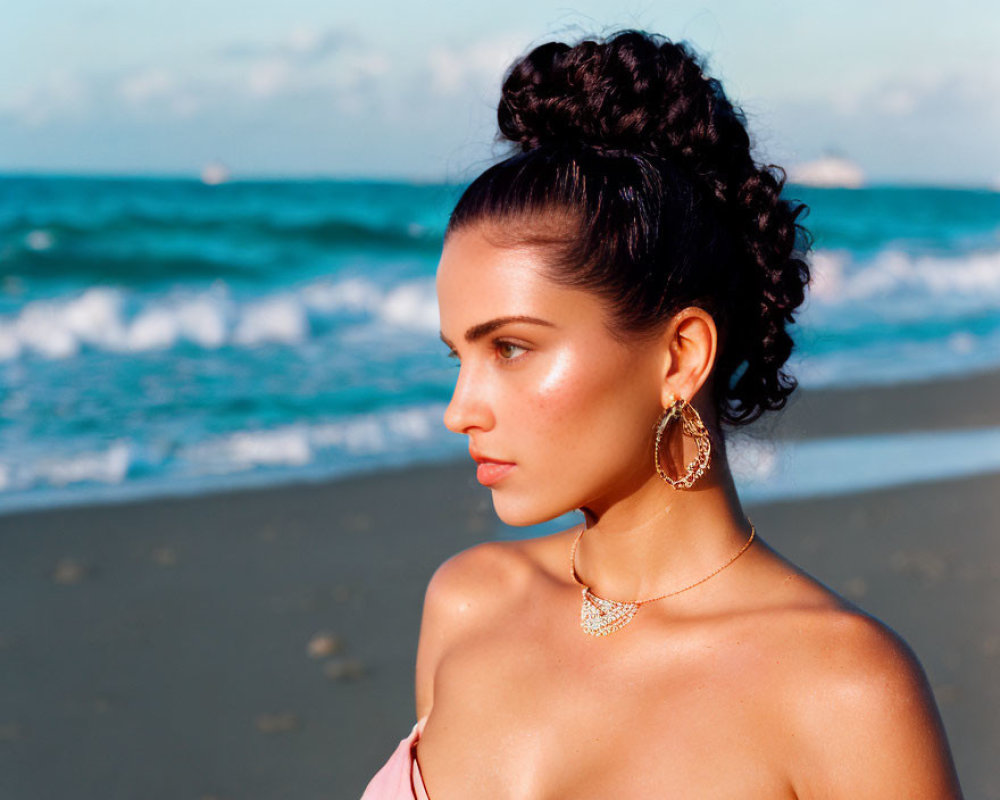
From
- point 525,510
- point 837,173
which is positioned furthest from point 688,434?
point 837,173

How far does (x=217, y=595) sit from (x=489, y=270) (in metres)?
3.92

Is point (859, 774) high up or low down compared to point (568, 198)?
down

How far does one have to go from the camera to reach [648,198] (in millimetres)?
2045

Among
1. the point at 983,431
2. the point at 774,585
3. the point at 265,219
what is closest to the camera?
the point at 774,585

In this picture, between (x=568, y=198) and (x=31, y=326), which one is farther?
(x=31, y=326)

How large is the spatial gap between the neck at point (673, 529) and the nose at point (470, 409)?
324 mm

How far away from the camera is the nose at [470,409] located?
2062 mm

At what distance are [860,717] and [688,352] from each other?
69 cm

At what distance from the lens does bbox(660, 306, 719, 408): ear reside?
6.87ft

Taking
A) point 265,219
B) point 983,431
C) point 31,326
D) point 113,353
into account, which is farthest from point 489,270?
point 265,219

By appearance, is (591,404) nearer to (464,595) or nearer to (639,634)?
(639,634)

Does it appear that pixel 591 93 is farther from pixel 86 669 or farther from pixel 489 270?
pixel 86 669

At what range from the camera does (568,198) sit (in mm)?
2057

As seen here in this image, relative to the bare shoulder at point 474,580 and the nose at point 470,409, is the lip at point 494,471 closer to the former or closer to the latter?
the nose at point 470,409
